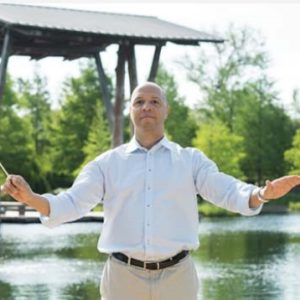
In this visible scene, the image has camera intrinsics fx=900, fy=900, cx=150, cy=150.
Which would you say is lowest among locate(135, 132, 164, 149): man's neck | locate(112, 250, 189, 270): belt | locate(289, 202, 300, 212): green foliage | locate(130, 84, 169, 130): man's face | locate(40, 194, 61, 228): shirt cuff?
Answer: locate(289, 202, 300, 212): green foliage

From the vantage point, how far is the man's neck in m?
2.81

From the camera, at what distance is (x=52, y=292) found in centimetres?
841

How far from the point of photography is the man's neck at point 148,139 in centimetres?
281

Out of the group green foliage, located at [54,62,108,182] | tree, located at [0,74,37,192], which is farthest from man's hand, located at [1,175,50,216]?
green foliage, located at [54,62,108,182]

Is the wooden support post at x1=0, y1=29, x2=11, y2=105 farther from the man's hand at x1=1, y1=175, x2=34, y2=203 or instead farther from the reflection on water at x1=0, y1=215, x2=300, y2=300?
the man's hand at x1=1, y1=175, x2=34, y2=203

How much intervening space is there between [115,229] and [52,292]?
5.81 meters

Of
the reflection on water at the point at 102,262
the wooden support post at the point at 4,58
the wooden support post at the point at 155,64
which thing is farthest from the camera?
the wooden support post at the point at 155,64

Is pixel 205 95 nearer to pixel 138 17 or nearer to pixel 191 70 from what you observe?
pixel 191 70

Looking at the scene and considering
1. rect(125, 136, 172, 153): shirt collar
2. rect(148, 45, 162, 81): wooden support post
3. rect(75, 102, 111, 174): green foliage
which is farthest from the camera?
rect(75, 102, 111, 174): green foliage

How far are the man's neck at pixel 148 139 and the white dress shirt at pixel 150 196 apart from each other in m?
0.02

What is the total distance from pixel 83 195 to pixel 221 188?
43 centimetres

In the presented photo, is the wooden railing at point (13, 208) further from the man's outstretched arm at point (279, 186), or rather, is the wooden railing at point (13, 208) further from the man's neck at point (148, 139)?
the man's outstretched arm at point (279, 186)

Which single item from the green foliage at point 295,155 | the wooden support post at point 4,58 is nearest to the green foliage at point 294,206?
the green foliage at point 295,155

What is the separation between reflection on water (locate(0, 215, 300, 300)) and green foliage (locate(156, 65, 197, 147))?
1471cm
